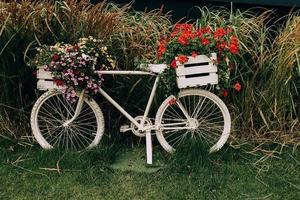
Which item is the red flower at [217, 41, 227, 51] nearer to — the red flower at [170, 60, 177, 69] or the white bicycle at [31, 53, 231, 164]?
the white bicycle at [31, 53, 231, 164]

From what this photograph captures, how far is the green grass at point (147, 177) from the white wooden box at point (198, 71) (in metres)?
0.71

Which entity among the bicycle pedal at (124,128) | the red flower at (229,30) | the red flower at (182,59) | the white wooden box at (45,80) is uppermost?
the red flower at (229,30)

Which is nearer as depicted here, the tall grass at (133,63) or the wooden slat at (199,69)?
the wooden slat at (199,69)

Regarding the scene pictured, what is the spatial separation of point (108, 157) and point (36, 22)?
157 cm

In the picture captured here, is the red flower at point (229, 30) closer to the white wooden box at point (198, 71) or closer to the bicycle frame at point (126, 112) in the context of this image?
the white wooden box at point (198, 71)

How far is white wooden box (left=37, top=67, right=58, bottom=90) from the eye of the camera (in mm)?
4992

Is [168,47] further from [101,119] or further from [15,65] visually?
[15,65]

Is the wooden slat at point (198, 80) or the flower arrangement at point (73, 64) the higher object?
the flower arrangement at point (73, 64)

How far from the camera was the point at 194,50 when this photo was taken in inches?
193

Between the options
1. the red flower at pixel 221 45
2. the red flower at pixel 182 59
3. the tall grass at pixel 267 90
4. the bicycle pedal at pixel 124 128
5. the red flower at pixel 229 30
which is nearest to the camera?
the red flower at pixel 182 59

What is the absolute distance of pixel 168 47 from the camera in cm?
496

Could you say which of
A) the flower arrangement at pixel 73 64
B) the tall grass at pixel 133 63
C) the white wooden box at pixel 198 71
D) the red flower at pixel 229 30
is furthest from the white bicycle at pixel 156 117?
the red flower at pixel 229 30

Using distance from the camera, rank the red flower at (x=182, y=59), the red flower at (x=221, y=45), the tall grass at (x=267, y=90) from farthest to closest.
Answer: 1. the tall grass at (x=267, y=90)
2. the red flower at (x=221, y=45)
3. the red flower at (x=182, y=59)

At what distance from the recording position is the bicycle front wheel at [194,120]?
5.02m
